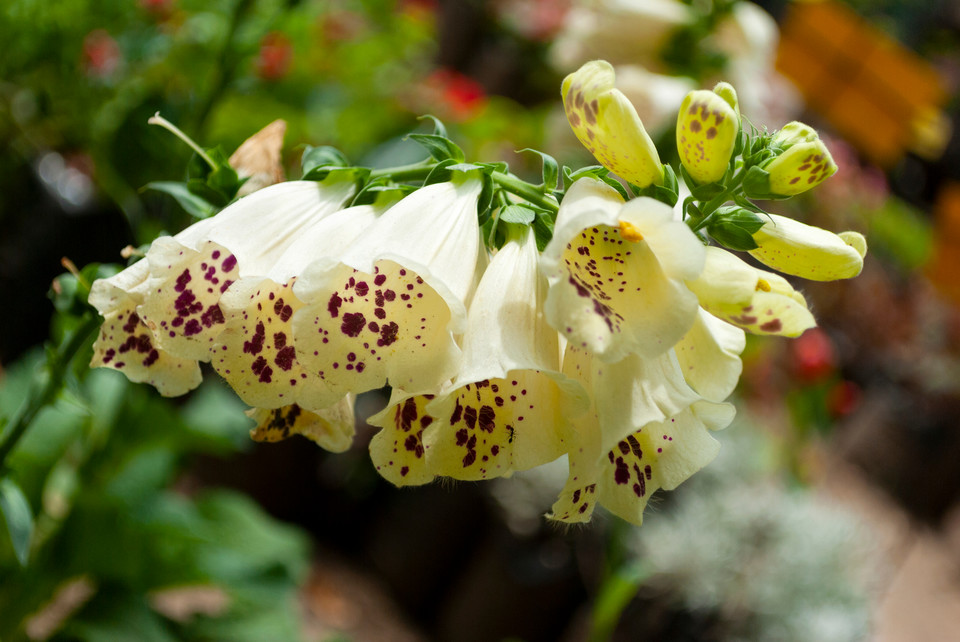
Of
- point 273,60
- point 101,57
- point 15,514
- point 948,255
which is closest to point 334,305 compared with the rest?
point 15,514

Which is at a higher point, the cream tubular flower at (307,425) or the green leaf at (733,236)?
the green leaf at (733,236)

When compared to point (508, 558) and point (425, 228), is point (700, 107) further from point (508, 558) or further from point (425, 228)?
point (508, 558)

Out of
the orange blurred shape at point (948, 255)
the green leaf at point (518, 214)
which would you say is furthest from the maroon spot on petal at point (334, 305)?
the orange blurred shape at point (948, 255)

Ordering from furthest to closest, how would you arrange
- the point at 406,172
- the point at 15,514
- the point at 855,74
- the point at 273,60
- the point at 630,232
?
the point at 855,74 < the point at 273,60 < the point at 15,514 < the point at 406,172 < the point at 630,232

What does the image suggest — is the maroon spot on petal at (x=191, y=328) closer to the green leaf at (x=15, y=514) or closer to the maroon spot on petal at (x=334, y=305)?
the maroon spot on petal at (x=334, y=305)

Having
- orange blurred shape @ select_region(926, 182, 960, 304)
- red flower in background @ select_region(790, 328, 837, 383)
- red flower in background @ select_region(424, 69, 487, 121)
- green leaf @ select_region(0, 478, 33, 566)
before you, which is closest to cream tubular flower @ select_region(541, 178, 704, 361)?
green leaf @ select_region(0, 478, 33, 566)

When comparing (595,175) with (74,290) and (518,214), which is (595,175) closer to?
(518,214)

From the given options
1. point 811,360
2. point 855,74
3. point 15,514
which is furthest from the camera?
point 855,74
